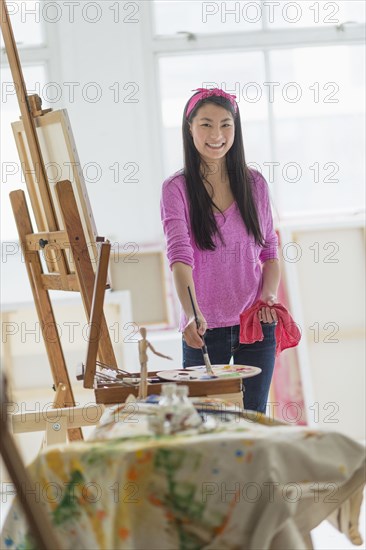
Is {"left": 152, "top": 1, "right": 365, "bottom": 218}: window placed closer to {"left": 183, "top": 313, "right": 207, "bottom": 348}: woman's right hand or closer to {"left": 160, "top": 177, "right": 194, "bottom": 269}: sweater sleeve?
{"left": 160, "top": 177, "right": 194, "bottom": 269}: sweater sleeve

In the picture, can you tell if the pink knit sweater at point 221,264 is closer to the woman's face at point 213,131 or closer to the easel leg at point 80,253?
the woman's face at point 213,131

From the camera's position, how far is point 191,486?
1.31m

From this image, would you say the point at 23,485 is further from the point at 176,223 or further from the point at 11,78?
the point at 11,78

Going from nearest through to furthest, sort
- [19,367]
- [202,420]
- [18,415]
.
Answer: [202,420] → [18,415] → [19,367]

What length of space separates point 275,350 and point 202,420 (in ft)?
3.69

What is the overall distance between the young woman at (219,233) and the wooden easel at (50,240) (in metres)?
0.27

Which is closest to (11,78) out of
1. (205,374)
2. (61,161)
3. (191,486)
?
(61,161)

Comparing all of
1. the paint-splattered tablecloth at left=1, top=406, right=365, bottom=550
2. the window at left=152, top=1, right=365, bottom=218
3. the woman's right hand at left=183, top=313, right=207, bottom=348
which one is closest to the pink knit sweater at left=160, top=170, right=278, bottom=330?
the woman's right hand at left=183, top=313, right=207, bottom=348

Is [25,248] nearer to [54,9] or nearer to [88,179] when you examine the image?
[88,179]

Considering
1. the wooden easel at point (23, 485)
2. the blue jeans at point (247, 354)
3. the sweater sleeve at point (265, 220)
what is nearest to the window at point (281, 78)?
the sweater sleeve at point (265, 220)

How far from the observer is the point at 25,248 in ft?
10.1

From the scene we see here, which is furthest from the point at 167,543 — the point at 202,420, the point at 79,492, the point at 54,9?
the point at 54,9

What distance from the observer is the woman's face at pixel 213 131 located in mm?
2559

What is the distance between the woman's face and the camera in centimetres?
256
